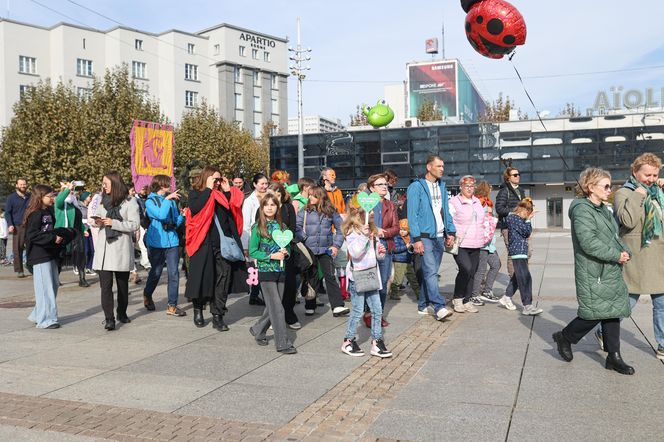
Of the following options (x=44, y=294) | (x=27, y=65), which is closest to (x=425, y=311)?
(x=44, y=294)

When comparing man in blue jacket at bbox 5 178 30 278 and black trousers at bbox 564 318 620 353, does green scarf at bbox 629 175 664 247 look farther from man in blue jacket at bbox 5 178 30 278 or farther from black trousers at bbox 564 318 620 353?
man in blue jacket at bbox 5 178 30 278

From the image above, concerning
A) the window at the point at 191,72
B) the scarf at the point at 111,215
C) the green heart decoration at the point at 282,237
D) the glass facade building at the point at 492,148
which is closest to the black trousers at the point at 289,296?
the green heart decoration at the point at 282,237

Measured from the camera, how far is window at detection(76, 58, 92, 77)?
5862 cm

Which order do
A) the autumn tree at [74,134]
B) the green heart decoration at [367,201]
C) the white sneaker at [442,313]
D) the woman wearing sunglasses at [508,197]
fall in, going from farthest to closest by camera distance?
the autumn tree at [74,134]
the woman wearing sunglasses at [508,197]
the white sneaker at [442,313]
the green heart decoration at [367,201]

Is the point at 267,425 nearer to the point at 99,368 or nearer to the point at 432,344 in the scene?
the point at 99,368

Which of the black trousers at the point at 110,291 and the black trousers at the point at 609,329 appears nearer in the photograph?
the black trousers at the point at 609,329

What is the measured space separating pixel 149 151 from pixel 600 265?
14019 millimetres

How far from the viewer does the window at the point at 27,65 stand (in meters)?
54.6

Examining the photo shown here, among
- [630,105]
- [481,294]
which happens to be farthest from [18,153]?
[630,105]

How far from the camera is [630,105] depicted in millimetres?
48094

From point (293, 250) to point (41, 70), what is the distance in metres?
57.3

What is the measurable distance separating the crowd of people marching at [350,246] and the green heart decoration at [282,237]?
1cm

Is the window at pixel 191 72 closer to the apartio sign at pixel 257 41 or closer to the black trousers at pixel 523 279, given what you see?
the apartio sign at pixel 257 41

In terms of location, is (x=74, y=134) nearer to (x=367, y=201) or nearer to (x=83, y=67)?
(x=83, y=67)
